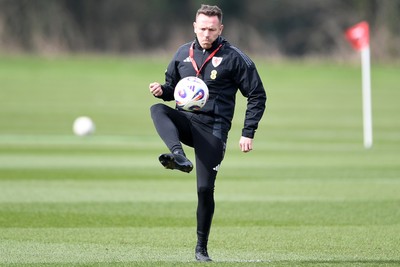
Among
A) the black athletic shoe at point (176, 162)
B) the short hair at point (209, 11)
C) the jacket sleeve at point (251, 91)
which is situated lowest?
the black athletic shoe at point (176, 162)

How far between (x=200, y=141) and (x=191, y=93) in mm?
520

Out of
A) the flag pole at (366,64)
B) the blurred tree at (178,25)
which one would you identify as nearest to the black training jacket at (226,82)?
the flag pole at (366,64)

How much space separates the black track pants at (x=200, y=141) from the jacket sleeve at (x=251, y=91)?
31cm

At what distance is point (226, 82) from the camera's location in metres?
10.6

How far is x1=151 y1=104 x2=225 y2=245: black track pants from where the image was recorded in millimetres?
10422

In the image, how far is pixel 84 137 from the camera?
3181 cm

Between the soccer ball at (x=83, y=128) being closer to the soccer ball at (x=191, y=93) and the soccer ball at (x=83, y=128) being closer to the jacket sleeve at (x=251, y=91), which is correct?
the jacket sleeve at (x=251, y=91)

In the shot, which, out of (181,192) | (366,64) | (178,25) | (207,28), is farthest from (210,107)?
(178,25)

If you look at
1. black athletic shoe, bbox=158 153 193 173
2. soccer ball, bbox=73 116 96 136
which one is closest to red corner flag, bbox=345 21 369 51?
soccer ball, bbox=73 116 96 136

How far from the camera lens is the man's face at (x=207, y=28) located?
34.3ft

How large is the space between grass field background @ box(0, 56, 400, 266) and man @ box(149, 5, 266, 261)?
2.44ft

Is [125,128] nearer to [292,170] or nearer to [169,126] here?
[292,170]

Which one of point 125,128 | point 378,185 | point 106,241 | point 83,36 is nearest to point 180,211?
point 106,241

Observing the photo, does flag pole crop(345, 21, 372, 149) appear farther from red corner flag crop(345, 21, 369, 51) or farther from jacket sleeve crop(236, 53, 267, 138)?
jacket sleeve crop(236, 53, 267, 138)
